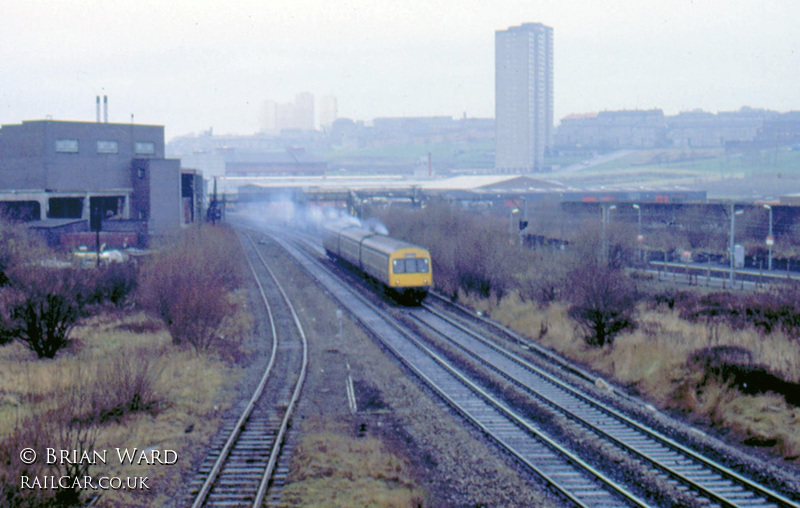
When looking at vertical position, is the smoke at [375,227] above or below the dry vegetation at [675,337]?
above

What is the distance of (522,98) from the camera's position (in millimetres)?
159500

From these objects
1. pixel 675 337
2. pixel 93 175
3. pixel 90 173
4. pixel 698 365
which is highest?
pixel 90 173

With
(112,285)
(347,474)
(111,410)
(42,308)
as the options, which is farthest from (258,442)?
(112,285)

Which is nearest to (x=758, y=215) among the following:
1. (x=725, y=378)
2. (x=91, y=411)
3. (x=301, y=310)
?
(x=301, y=310)

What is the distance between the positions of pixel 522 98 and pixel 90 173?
12089 centimetres

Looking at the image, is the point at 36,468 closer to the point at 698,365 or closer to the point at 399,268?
the point at 698,365

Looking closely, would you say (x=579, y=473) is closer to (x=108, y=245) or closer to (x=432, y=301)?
(x=432, y=301)

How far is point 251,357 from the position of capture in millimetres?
20078

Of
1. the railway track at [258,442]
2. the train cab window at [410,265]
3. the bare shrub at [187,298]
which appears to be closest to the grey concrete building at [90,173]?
the train cab window at [410,265]

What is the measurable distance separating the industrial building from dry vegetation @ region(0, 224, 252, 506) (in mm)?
27525

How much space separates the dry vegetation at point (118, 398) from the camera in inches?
367

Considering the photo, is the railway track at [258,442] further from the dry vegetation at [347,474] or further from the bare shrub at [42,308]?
the bare shrub at [42,308]

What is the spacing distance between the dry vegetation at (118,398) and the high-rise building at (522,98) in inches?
5376

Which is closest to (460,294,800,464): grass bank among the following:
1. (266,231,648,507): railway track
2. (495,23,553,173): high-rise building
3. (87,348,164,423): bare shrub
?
(266,231,648,507): railway track
